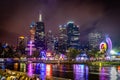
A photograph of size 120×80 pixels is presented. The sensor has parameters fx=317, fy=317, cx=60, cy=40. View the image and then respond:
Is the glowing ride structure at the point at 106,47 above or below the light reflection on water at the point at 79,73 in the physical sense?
above

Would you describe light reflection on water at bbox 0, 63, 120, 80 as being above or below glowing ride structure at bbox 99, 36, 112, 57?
below

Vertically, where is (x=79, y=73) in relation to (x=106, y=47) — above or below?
below

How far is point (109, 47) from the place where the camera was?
16612 centimetres

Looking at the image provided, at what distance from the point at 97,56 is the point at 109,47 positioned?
42.3 ft

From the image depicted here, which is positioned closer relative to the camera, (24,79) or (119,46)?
(24,79)

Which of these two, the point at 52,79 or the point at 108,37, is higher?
the point at 108,37

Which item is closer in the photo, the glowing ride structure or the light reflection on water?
the light reflection on water

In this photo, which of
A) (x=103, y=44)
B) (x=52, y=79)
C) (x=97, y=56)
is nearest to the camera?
(x=52, y=79)

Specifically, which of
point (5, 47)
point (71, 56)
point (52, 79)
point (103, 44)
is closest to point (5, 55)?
point (5, 47)

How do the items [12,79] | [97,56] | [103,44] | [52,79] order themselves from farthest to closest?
[97,56], [103,44], [52,79], [12,79]

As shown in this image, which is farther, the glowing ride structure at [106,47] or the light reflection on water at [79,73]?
the glowing ride structure at [106,47]

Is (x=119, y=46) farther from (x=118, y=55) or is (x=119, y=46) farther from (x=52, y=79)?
(x=52, y=79)

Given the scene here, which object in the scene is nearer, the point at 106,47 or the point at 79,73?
the point at 79,73

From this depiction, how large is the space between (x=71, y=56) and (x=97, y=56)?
24004 mm
